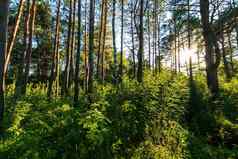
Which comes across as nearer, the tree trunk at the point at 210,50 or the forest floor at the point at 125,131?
the forest floor at the point at 125,131

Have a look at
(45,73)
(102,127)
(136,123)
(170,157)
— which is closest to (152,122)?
(136,123)

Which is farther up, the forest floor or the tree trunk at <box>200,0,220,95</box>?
the tree trunk at <box>200,0,220,95</box>

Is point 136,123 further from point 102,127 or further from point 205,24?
point 205,24

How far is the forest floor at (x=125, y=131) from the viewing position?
19.1 ft

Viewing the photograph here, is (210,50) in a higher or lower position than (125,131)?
higher

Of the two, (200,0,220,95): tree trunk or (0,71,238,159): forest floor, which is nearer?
(0,71,238,159): forest floor

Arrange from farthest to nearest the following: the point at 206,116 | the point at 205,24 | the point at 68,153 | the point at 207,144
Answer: the point at 205,24 < the point at 206,116 < the point at 207,144 < the point at 68,153

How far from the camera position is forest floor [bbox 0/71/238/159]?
5809 millimetres

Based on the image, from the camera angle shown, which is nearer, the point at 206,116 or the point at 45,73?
the point at 206,116

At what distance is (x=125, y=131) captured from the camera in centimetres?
679

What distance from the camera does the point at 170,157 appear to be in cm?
651

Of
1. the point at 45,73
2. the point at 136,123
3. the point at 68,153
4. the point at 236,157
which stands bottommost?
the point at 236,157

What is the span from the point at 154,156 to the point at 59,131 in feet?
6.85

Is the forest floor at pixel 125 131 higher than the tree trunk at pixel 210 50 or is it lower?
lower
